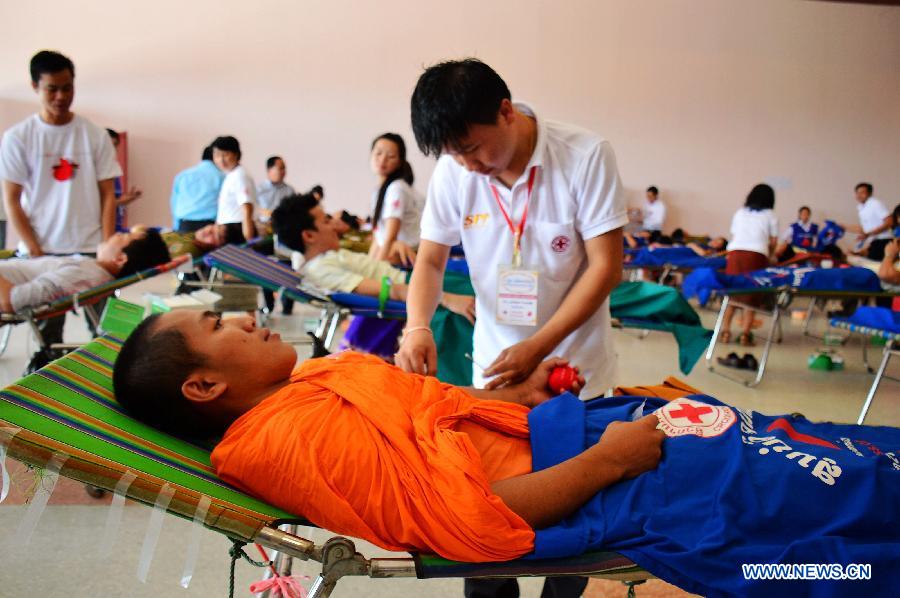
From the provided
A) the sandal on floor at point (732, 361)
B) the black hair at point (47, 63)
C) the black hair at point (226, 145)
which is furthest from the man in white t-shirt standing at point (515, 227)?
the black hair at point (226, 145)

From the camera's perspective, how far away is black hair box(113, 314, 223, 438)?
121 centimetres

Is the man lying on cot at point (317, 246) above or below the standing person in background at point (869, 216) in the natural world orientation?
below

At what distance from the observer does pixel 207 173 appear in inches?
217

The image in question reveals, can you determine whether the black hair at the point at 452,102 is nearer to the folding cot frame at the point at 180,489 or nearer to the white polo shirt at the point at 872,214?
the folding cot frame at the point at 180,489

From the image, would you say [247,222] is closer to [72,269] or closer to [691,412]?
[72,269]

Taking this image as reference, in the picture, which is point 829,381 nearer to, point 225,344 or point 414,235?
point 414,235

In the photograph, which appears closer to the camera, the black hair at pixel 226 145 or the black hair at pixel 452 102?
the black hair at pixel 452 102

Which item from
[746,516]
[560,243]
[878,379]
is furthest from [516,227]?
[878,379]

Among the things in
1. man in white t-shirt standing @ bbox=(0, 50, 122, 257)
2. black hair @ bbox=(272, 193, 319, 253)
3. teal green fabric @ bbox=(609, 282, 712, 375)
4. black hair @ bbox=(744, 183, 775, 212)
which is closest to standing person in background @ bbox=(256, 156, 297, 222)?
black hair @ bbox=(272, 193, 319, 253)

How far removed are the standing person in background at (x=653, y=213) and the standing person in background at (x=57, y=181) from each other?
8.47 m

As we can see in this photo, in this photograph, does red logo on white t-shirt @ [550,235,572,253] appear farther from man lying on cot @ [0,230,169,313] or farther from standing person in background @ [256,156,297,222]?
standing person in background @ [256,156,297,222]

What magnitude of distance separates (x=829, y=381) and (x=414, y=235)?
9.49 feet

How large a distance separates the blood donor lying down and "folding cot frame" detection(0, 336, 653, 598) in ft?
0.08

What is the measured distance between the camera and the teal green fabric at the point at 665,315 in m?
2.81
